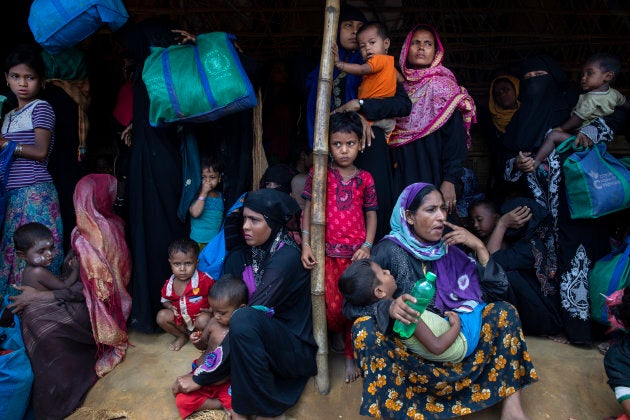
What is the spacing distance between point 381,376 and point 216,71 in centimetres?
197

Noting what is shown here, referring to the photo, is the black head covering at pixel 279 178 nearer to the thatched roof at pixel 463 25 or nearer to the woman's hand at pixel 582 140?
the thatched roof at pixel 463 25

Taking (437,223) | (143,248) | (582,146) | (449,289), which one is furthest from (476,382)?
(143,248)

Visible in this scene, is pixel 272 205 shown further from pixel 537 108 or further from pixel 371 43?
pixel 537 108

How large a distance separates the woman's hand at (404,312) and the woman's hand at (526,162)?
182 centimetres

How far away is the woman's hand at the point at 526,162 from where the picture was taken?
12.4ft

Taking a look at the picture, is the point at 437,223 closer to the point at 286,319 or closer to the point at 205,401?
the point at 286,319

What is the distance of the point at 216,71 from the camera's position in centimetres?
324

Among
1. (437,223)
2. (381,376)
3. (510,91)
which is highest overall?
(510,91)

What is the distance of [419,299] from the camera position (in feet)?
7.88

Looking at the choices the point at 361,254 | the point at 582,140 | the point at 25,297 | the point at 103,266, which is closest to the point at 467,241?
the point at 361,254

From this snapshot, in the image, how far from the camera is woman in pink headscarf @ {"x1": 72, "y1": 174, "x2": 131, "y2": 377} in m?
3.38

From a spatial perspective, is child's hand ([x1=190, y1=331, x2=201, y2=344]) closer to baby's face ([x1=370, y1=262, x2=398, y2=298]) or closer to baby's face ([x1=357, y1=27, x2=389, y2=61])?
baby's face ([x1=370, y1=262, x2=398, y2=298])

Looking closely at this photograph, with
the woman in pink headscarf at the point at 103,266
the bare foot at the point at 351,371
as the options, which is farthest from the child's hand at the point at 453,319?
the woman in pink headscarf at the point at 103,266

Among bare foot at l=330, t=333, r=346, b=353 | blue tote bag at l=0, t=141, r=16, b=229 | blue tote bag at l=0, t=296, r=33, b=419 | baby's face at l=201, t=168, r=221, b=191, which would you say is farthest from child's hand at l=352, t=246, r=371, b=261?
blue tote bag at l=0, t=141, r=16, b=229
